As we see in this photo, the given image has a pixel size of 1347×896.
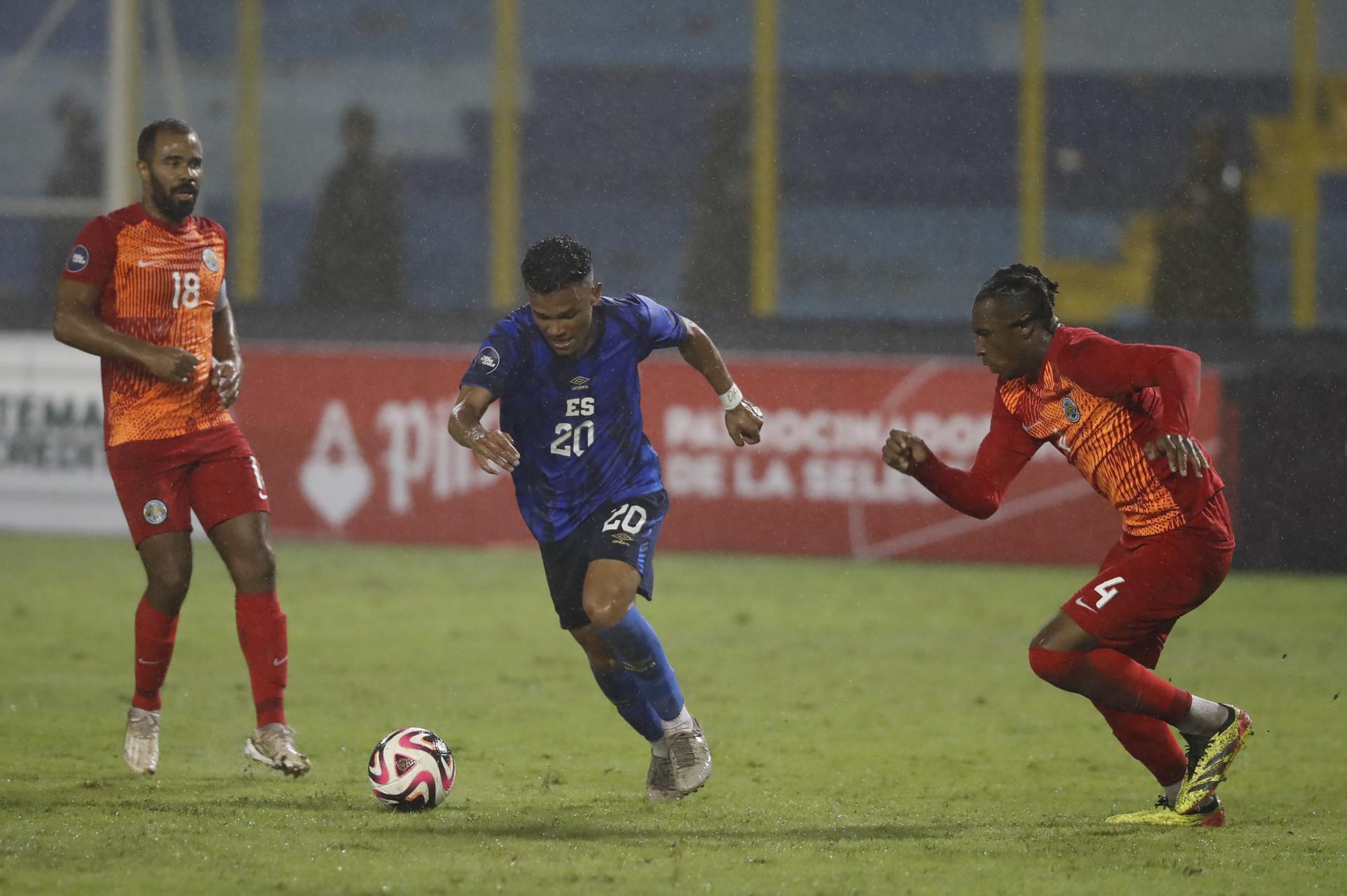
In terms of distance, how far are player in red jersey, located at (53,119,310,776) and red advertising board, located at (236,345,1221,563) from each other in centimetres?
676

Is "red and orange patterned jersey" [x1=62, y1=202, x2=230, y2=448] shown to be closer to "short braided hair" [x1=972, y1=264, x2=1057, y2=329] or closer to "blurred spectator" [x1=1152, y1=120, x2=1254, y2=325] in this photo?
"short braided hair" [x1=972, y1=264, x2=1057, y2=329]

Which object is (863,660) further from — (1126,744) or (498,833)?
(498,833)

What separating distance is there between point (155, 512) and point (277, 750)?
991 mm

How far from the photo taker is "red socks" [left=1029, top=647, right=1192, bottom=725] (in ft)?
18.3

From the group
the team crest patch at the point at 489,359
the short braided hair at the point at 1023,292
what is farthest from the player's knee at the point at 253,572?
the short braided hair at the point at 1023,292

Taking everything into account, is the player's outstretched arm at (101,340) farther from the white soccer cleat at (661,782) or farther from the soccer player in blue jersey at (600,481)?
the white soccer cleat at (661,782)

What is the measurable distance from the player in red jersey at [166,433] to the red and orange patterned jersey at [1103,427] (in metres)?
2.47

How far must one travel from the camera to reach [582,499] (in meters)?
6.04

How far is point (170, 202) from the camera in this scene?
6484 millimetres

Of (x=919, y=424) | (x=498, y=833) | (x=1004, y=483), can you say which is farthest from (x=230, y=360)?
(x=919, y=424)

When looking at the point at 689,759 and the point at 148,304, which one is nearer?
the point at 689,759

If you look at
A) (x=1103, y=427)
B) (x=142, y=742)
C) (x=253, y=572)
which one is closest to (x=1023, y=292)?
(x=1103, y=427)

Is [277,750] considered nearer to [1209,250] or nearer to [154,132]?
[154,132]

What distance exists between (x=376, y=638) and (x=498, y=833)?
4.59 metres
